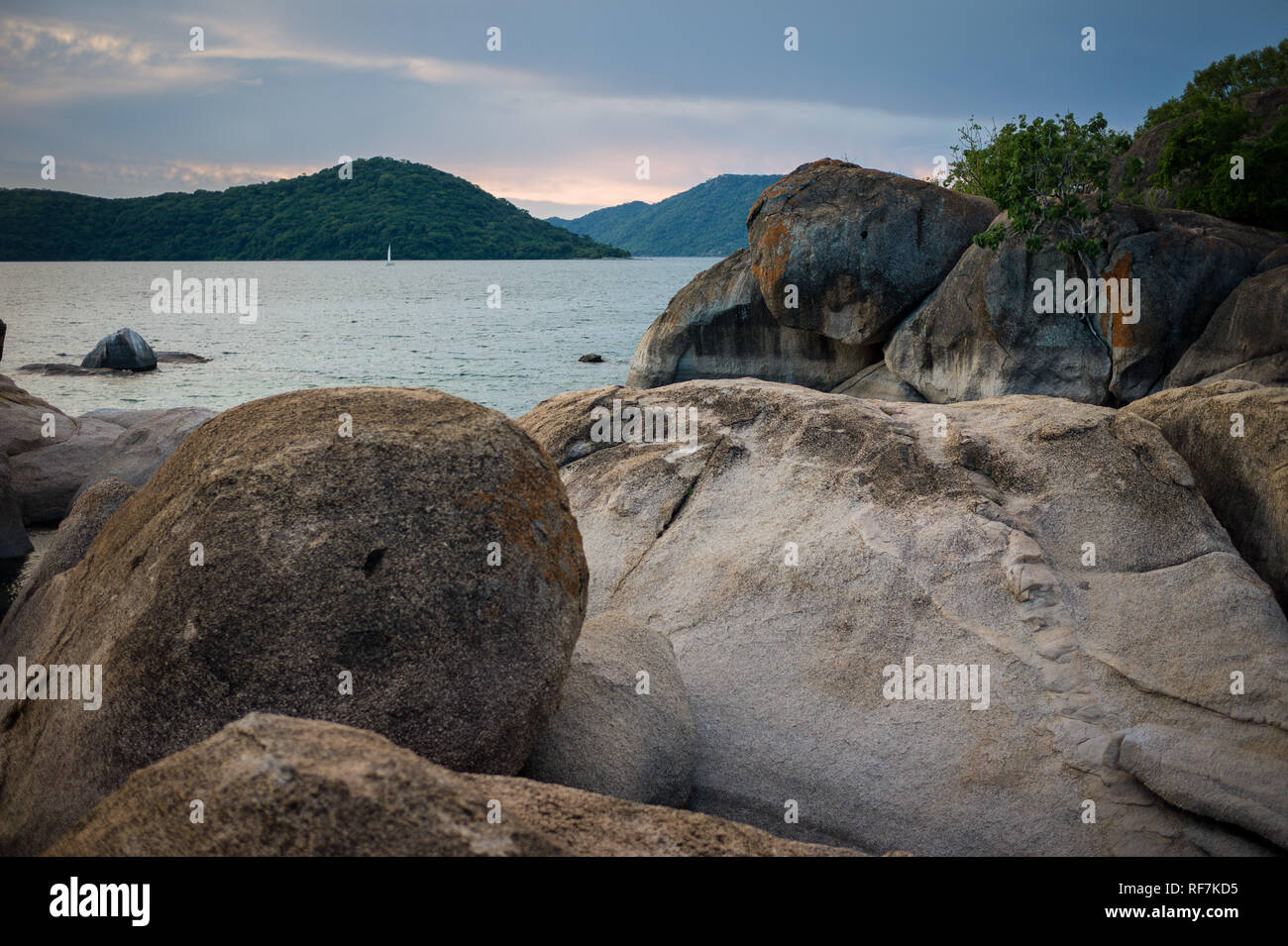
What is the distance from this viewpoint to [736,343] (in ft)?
83.5

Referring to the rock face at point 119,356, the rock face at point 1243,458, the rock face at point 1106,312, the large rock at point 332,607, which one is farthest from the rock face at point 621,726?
the rock face at point 119,356

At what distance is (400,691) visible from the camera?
4398mm

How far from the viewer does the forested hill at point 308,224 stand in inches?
5556

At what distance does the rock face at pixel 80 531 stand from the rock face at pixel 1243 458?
873 centimetres

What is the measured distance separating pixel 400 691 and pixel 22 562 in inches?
462

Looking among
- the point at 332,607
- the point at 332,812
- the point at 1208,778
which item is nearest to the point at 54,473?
the point at 332,607

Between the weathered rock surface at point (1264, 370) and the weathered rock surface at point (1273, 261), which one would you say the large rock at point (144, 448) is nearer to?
the weathered rock surface at point (1264, 370)

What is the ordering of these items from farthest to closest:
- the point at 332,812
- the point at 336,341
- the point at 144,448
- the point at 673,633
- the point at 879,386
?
the point at 336,341, the point at 879,386, the point at 144,448, the point at 673,633, the point at 332,812

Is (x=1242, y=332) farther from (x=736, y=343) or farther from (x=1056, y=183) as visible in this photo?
(x=736, y=343)

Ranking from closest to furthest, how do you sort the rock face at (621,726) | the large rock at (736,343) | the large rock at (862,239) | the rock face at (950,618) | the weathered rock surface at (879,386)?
the rock face at (621,726)
the rock face at (950,618)
the large rock at (862,239)
the weathered rock surface at (879,386)
the large rock at (736,343)

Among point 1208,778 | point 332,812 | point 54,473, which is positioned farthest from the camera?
point 54,473

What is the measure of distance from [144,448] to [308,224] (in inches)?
5634

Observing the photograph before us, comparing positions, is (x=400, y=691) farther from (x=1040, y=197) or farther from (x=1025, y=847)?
(x=1040, y=197)
